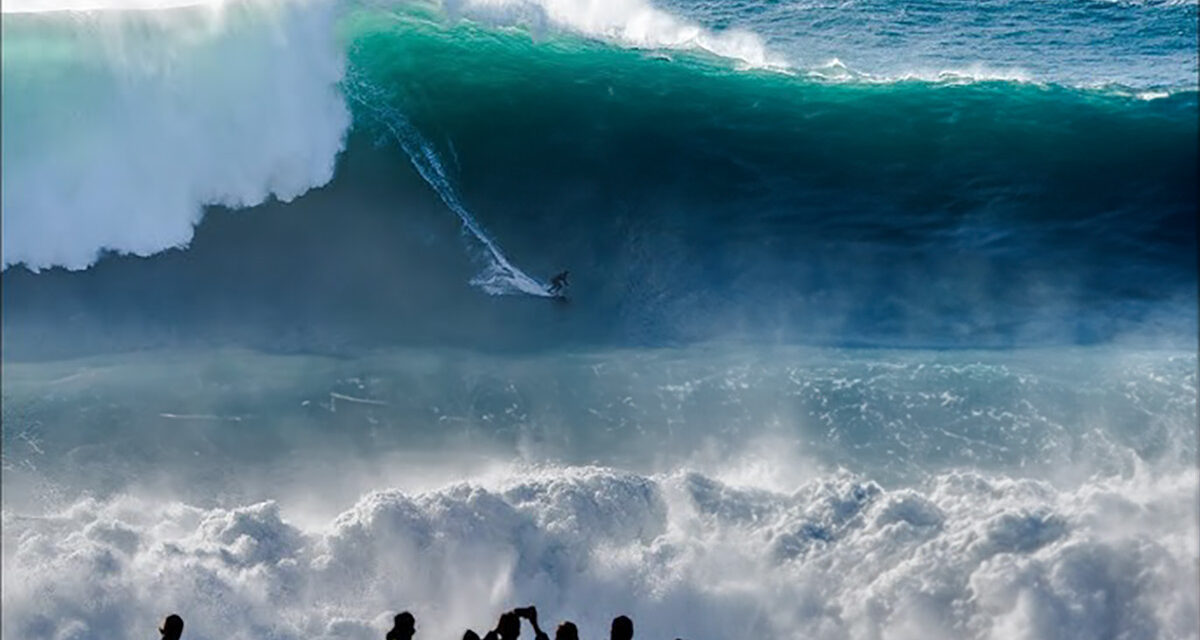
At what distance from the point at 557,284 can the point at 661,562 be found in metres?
2.41

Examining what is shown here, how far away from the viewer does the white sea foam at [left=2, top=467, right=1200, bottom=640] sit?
6445mm

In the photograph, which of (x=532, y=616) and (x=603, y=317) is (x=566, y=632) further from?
(x=603, y=317)

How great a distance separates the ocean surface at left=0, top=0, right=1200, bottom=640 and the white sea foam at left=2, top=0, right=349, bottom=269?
0.09 feet

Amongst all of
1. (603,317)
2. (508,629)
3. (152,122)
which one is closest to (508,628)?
(508,629)

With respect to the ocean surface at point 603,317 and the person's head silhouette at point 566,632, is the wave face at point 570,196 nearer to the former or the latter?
the ocean surface at point 603,317

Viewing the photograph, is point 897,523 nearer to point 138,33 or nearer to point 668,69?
point 668,69

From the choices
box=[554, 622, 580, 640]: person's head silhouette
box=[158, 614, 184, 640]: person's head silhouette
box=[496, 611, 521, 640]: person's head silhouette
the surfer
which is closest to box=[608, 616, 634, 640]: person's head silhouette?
box=[554, 622, 580, 640]: person's head silhouette

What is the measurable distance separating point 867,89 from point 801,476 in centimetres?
324

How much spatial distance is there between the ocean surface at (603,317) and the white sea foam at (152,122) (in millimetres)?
27

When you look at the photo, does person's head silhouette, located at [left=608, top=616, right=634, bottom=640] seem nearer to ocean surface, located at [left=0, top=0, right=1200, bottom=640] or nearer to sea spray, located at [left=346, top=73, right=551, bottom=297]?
ocean surface, located at [left=0, top=0, right=1200, bottom=640]

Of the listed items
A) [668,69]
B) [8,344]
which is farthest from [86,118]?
[668,69]

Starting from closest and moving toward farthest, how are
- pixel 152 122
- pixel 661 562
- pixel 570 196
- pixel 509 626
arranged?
pixel 509 626 → pixel 661 562 → pixel 152 122 → pixel 570 196

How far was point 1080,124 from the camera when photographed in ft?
27.9

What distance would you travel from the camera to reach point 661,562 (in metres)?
6.75
